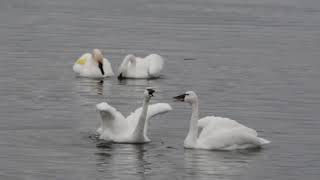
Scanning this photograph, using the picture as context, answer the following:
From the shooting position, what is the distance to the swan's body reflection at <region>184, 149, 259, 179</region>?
1756 cm

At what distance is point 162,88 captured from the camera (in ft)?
88.8

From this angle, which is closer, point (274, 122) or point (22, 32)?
point (274, 122)

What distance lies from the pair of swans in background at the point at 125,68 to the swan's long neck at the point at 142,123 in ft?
29.1

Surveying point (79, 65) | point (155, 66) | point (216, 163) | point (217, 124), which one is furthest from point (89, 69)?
point (216, 163)

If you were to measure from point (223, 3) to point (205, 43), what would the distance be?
18780mm

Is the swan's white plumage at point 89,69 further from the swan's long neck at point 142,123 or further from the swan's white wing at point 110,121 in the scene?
the swan's long neck at point 142,123

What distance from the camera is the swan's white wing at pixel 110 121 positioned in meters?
19.9

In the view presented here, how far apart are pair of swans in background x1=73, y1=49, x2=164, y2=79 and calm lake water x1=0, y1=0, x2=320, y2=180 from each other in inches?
13.3

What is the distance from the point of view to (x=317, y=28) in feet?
143

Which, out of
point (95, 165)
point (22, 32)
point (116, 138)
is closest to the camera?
point (95, 165)

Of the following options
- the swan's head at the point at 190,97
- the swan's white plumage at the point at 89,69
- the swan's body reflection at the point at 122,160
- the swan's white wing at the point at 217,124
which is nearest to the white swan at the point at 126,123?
the swan's body reflection at the point at 122,160

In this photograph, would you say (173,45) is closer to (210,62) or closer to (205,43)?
(205,43)

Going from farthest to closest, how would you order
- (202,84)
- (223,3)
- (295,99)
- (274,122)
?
1. (223,3)
2. (202,84)
3. (295,99)
4. (274,122)

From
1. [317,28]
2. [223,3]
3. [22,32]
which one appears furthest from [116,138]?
[223,3]
